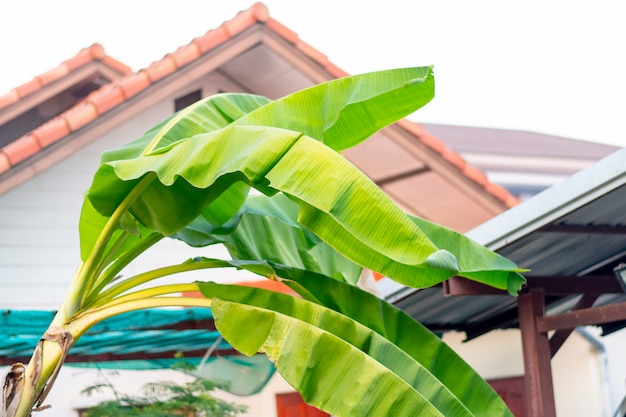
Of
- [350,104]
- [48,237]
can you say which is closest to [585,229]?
[350,104]

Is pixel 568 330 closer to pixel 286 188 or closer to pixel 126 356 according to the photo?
pixel 126 356

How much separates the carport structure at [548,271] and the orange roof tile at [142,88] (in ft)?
6.72

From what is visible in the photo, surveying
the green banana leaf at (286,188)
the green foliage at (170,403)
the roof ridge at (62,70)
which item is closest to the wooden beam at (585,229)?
the green banana leaf at (286,188)

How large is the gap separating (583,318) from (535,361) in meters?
0.47

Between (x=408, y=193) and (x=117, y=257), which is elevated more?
(x=408, y=193)

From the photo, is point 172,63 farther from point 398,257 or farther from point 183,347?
point 398,257

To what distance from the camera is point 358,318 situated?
546cm

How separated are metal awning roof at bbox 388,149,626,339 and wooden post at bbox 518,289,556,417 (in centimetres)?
18

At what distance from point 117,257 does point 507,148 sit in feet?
77.6

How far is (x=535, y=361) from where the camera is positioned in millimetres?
7285

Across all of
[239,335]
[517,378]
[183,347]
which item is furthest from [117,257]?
[517,378]

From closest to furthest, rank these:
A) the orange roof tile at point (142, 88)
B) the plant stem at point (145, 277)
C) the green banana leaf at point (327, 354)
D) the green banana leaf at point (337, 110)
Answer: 1. the green banana leaf at point (327, 354)
2. the green banana leaf at point (337, 110)
3. the plant stem at point (145, 277)
4. the orange roof tile at point (142, 88)

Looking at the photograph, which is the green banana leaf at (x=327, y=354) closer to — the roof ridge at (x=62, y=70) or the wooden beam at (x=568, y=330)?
the wooden beam at (x=568, y=330)

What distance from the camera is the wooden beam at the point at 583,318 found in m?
6.73
